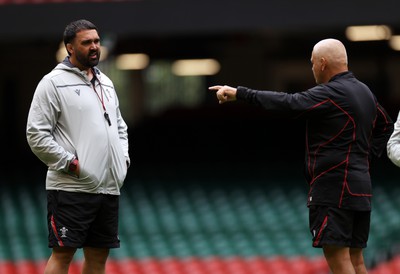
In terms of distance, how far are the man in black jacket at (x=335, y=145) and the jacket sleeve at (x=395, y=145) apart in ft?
0.46

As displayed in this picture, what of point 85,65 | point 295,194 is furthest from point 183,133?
point 85,65

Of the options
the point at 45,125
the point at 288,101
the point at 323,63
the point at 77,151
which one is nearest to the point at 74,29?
the point at 45,125

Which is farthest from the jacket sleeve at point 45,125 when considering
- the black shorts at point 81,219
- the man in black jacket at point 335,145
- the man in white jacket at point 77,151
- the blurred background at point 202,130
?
the blurred background at point 202,130

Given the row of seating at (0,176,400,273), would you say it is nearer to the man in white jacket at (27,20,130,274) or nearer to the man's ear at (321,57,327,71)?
the man's ear at (321,57,327,71)

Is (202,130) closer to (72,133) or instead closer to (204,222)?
(204,222)

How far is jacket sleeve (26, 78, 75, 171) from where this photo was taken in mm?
5395

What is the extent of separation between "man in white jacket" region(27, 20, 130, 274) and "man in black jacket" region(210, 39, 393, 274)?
71 cm

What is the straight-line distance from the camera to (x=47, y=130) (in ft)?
17.8

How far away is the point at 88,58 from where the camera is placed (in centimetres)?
552

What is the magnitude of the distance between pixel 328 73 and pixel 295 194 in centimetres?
875

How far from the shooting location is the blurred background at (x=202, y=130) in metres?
12.0

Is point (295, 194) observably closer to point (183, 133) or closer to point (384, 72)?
point (183, 133)

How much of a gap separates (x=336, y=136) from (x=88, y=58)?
1453 millimetres

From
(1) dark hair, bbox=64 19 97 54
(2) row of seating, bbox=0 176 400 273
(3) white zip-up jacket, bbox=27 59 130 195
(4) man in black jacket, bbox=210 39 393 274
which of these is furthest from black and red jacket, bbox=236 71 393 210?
(2) row of seating, bbox=0 176 400 273
